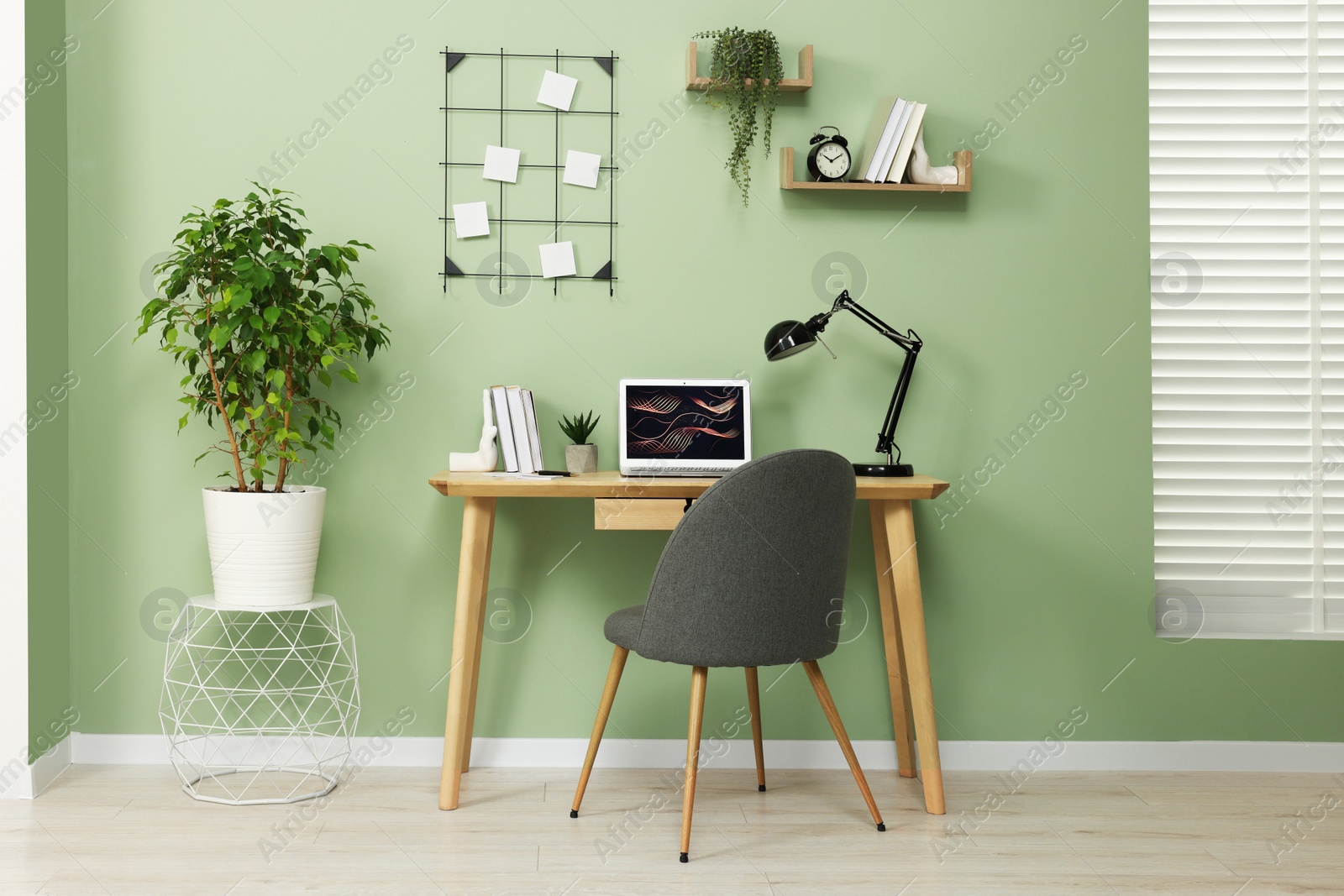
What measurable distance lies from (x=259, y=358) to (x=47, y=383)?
694 millimetres

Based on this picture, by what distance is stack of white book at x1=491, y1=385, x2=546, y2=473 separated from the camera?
232 cm

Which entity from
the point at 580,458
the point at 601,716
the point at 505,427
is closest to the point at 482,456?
the point at 505,427

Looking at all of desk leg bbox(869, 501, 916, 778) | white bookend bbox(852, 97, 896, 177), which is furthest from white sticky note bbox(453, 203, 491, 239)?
desk leg bbox(869, 501, 916, 778)

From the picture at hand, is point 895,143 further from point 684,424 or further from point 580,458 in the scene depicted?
point 580,458

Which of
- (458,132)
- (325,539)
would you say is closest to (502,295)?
(458,132)

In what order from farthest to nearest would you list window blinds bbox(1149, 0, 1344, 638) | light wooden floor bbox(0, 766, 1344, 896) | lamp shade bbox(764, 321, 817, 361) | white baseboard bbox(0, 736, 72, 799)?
window blinds bbox(1149, 0, 1344, 638) → lamp shade bbox(764, 321, 817, 361) → white baseboard bbox(0, 736, 72, 799) → light wooden floor bbox(0, 766, 1344, 896)

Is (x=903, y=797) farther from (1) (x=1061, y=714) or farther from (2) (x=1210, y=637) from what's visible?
(2) (x=1210, y=637)

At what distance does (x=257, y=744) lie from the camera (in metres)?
2.42

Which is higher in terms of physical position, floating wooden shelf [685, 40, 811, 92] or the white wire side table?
floating wooden shelf [685, 40, 811, 92]

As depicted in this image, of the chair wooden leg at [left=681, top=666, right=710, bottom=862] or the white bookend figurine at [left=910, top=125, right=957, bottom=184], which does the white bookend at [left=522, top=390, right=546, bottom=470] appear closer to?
the chair wooden leg at [left=681, top=666, right=710, bottom=862]

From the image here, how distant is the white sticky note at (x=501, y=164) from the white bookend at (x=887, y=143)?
37.1 inches

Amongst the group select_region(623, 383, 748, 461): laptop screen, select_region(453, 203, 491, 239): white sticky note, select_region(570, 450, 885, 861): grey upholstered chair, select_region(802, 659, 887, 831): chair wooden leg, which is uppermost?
select_region(453, 203, 491, 239): white sticky note

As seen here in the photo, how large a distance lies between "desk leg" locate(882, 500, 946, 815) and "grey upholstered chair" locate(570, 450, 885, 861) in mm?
290

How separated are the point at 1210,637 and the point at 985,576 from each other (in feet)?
2.16
